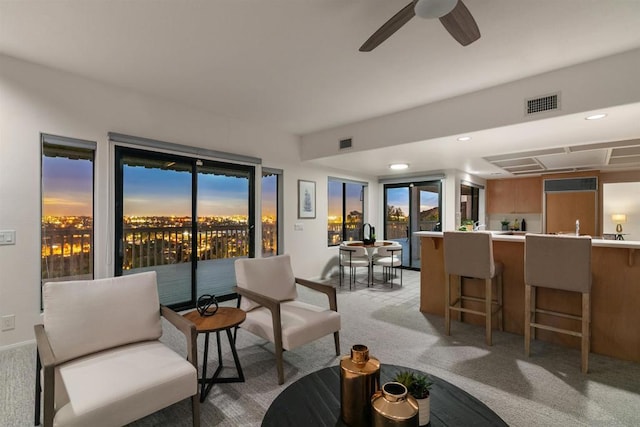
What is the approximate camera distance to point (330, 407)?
1.38 meters

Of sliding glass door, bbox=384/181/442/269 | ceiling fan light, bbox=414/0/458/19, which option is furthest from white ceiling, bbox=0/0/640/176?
sliding glass door, bbox=384/181/442/269

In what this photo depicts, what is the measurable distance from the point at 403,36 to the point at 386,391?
2513 millimetres

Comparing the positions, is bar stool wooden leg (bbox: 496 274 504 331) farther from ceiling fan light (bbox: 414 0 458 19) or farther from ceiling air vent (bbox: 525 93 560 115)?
ceiling fan light (bbox: 414 0 458 19)

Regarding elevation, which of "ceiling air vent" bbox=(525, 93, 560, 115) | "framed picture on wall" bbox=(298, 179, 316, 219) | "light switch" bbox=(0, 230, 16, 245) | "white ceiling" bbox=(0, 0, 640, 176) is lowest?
"light switch" bbox=(0, 230, 16, 245)

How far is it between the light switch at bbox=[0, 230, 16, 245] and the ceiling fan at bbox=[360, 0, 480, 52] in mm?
3522

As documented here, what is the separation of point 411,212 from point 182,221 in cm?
491

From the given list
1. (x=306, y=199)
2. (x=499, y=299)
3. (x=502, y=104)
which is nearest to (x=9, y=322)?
(x=306, y=199)

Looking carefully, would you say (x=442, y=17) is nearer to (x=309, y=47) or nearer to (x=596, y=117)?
(x=309, y=47)

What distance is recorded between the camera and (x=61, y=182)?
3.23 metres

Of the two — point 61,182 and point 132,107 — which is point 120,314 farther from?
point 132,107

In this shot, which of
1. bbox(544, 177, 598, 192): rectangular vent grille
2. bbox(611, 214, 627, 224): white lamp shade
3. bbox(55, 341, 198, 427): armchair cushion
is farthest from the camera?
bbox(544, 177, 598, 192): rectangular vent grille

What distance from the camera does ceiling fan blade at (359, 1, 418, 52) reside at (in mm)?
1751

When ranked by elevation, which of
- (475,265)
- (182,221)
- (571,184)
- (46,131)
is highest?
(46,131)

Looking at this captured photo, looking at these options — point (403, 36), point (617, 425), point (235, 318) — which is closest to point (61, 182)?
point (235, 318)
